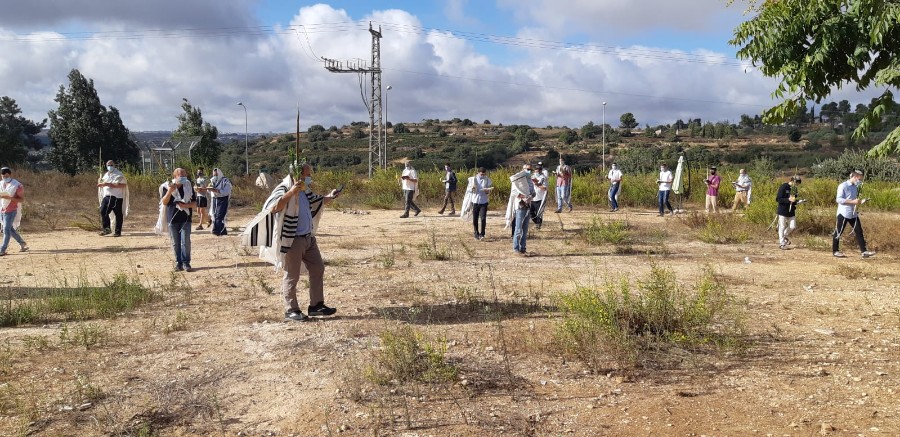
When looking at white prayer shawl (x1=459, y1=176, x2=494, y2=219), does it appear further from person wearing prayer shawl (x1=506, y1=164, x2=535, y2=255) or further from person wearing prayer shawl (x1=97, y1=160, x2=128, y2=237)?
person wearing prayer shawl (x1=97, y1=160, x2=128, y2=237)

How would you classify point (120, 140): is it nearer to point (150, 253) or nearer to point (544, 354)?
point (150, 253)

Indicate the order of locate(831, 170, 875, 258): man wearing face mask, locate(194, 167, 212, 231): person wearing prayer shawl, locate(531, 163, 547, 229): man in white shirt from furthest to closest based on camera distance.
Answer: locate(194, 167, 212, 231): person wearing prayer shawl, locate(531, 163, 547, 229): man in white shirt, locate(831, 170, 875, 258): man wearing face mask

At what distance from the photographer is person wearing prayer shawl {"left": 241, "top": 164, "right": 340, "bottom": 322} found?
7.04m

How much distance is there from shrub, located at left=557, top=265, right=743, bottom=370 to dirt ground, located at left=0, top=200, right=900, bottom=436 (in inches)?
7.2

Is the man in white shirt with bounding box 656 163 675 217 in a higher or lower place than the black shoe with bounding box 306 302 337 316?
higher

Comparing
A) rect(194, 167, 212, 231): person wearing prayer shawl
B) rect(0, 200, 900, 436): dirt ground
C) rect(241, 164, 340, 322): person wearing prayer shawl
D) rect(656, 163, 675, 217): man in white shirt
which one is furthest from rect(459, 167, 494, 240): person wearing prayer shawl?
rect(656, 163, 675, 217): man in white shirt

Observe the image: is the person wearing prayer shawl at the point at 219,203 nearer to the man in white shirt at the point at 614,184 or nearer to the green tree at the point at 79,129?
the man in white shirt at the point at 614,184

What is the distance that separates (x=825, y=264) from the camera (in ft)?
38.0

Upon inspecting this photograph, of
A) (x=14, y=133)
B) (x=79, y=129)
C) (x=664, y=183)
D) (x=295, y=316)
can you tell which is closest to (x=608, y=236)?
(x=664, y=183)

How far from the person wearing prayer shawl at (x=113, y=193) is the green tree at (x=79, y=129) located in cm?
2938

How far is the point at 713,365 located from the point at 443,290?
150 inches

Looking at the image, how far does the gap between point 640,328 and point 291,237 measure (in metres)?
3.44

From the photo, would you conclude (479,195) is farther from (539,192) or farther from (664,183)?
(664,183)

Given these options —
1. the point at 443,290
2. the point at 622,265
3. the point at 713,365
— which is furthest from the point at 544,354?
the point at 622,265
